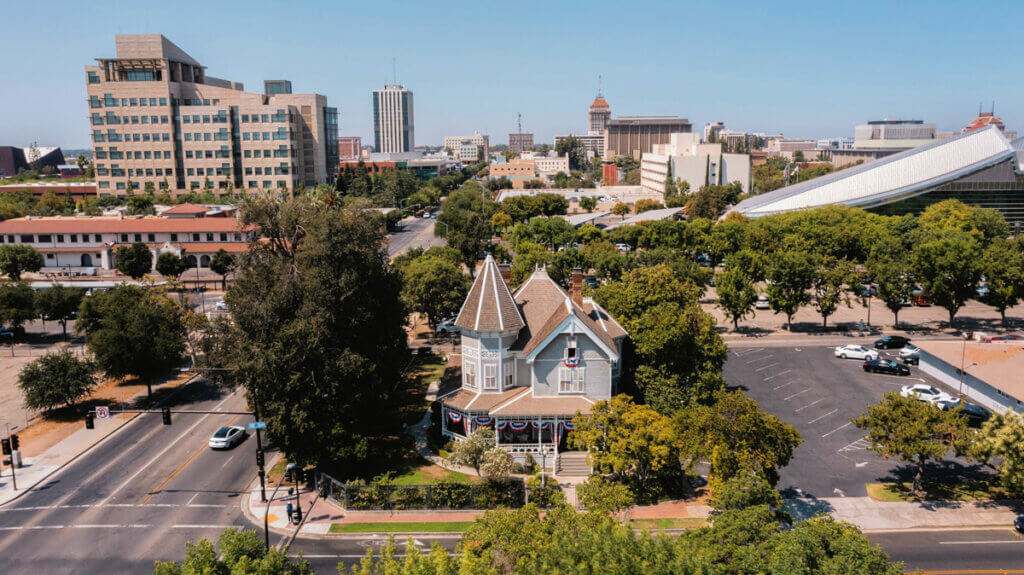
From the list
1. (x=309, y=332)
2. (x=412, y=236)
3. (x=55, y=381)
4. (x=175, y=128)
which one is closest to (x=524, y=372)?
(x=309, y=332)

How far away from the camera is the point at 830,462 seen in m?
45.4

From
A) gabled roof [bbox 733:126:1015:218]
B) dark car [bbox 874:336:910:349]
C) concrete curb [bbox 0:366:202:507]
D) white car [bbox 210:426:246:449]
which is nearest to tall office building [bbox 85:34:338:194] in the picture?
gabled roof [bbox 733:126:1015:218]

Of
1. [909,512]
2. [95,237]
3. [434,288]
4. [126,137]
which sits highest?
[126,137]

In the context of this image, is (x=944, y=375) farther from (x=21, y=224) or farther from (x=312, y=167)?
(x=312, y=167)

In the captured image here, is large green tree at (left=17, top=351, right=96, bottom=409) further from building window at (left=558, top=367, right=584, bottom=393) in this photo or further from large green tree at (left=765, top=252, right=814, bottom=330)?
large green tree at (left=765, top=252, right=814, bottom=330)

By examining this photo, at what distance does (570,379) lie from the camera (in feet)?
155

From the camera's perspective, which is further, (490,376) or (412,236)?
(412,236)

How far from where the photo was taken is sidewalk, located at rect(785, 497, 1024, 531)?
38.0 m

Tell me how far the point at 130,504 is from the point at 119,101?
155798 mm

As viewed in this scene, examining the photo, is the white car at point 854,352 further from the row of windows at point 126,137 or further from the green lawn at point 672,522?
the row of windows at point 126,137

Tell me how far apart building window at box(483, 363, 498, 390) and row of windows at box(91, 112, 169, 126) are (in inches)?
6014

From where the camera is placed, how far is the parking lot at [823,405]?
43.4 metres

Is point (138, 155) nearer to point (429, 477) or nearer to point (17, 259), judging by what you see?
point (17, 259)

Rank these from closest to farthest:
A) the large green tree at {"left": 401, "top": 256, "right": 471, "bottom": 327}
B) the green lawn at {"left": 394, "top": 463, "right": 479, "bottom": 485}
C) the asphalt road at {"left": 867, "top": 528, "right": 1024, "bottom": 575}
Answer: the asphalt road at {"left": 867, "top": 528, "right": 1024, "bottom": 575}, the green lawn at {"left": 394, "top": 463, "right": 479, "bottom": 485}, the large green tree at {"left": 401, "top": 256, "right": 471, "bottom": 327}
